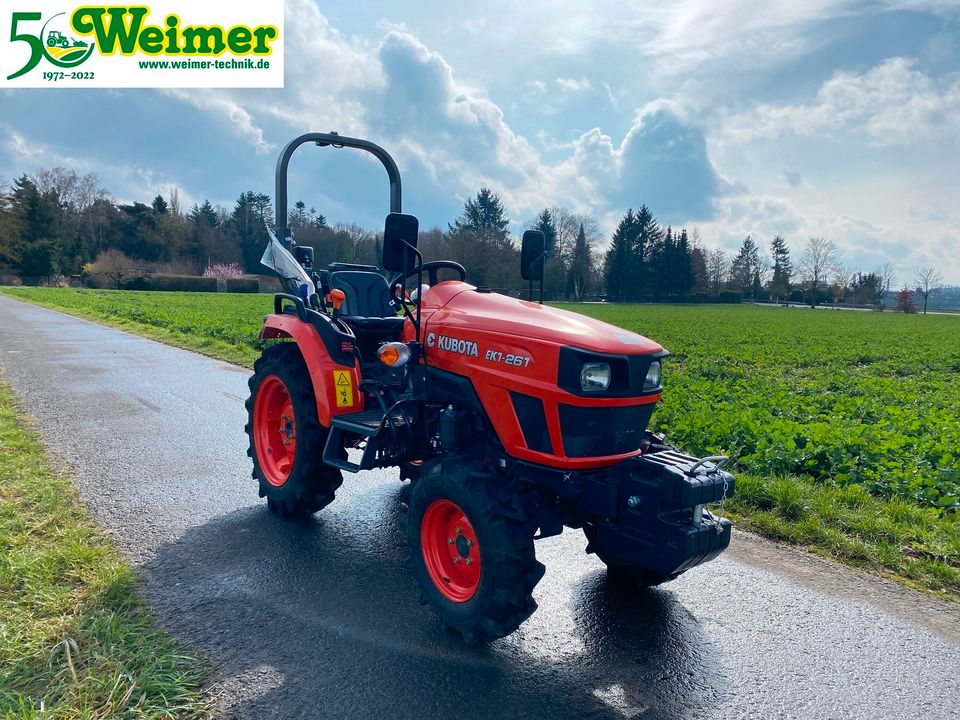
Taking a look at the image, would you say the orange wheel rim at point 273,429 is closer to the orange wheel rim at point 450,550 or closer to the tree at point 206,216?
the orange wheel rim at point 450,550

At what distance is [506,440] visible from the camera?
3008mm

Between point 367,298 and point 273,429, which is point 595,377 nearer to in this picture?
point 367,298

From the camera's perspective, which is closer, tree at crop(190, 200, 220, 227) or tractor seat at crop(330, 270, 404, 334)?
tractor seat at crop(330, 270, 404, 334)

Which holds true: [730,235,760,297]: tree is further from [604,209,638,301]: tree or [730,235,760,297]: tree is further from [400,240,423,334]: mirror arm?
[400,240,423,334]: mirror arm

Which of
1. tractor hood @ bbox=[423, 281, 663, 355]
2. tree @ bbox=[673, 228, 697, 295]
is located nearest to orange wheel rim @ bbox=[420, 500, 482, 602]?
tractor hood @ bbox=[423, 281, 663, 355]

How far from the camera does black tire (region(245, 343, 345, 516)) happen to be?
13.2 ft

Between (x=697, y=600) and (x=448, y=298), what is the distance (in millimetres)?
2043

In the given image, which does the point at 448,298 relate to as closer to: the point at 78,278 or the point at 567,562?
the point at 567,562

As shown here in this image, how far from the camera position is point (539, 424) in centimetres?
287

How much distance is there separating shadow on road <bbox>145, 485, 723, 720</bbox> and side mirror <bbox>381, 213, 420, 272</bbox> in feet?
Result: 5.40

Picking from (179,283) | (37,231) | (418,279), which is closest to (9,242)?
(37,231)

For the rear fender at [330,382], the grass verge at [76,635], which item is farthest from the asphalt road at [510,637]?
the rear fender at [330,382]

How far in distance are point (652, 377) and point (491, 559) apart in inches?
44.2

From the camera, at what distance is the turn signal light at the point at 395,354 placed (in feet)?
10.8
